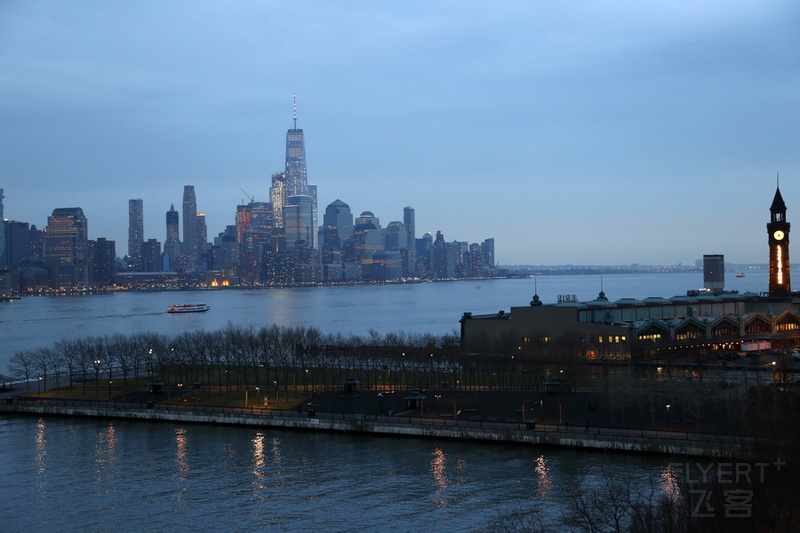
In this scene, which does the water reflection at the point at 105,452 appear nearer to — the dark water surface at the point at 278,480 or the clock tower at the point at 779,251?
the dark water surface at the point at 278,480

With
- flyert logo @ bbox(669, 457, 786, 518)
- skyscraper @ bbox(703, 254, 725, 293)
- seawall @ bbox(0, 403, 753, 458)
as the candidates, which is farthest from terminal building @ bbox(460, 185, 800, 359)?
flyert logo @ bbox(669, 457, 786, 518)

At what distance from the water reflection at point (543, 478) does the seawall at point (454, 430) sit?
70.1 inches

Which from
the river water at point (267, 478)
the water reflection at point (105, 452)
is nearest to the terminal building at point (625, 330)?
the river water at point (267, 478)

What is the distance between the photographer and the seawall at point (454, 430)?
89.0ft

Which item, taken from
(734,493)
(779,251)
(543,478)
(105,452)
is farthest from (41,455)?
(779,251)

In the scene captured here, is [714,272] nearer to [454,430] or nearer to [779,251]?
[779,251]

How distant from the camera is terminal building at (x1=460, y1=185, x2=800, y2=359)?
52562mm

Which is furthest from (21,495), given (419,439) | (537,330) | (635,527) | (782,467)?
(537,330)

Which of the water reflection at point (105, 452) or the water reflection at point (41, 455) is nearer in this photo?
the water reflection at point (41, 455)

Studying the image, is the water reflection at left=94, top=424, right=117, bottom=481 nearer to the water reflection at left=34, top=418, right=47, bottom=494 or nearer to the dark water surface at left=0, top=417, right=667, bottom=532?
the dark water surface at left=0, top=417, right=667, bottom=532

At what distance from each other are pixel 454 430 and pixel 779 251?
52.0m

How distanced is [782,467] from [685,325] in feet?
126

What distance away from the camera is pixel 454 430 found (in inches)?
1238

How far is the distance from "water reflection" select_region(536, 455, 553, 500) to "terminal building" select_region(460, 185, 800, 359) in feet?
74.1
